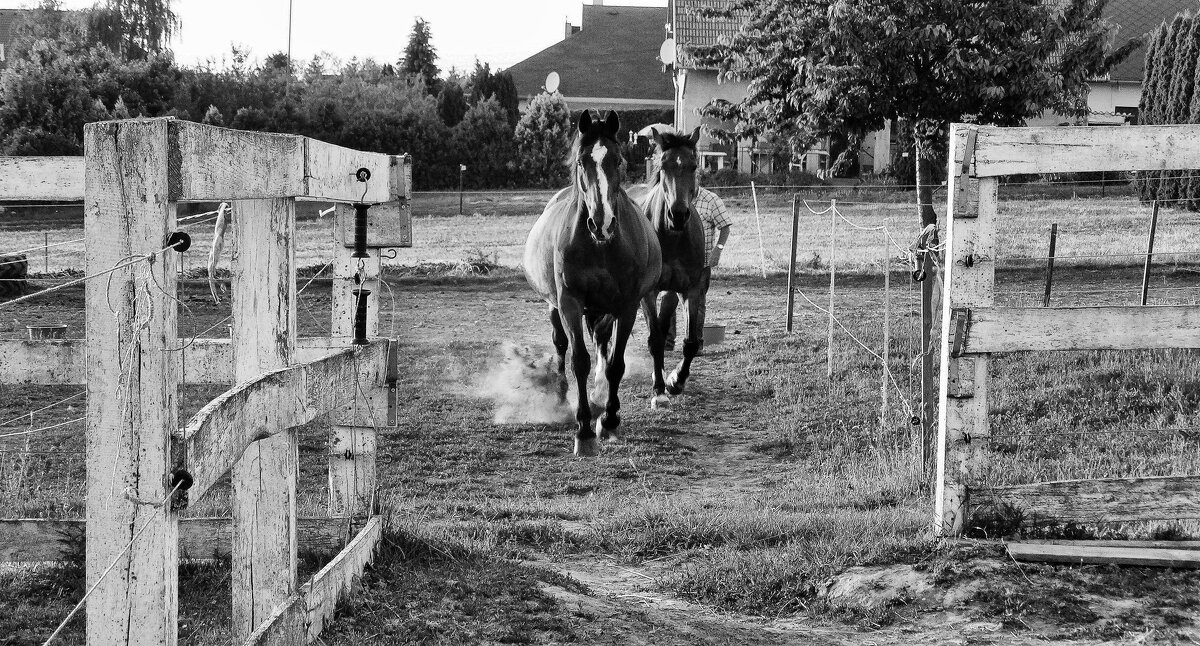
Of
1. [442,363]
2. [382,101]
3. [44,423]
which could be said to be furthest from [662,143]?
[382,101]

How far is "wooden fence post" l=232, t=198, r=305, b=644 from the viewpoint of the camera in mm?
3301

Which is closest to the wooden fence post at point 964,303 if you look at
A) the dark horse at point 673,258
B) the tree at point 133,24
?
the dark horse at point 673,258

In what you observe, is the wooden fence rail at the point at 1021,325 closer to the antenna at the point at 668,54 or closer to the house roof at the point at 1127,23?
the antenna at the point at 668,54

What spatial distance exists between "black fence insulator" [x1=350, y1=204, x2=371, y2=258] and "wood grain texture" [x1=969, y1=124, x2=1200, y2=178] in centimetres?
248

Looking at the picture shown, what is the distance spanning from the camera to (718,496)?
7203mm

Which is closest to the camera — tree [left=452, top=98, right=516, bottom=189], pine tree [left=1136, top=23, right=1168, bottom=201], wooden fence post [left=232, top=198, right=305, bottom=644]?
wooden fence post [left=232, top=198, right=305, bottom=644]

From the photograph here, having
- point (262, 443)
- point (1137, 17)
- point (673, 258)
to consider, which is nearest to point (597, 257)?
point (673, 258)

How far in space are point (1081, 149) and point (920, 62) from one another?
10.3 m

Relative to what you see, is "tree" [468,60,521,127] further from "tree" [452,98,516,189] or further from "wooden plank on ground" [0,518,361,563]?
"wooden plank on ground" [0,518,361,563]

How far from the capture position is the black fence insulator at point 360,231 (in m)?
4.63

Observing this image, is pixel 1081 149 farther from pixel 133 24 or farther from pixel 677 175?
pixel 133 24

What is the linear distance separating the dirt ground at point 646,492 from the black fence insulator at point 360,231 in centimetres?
73

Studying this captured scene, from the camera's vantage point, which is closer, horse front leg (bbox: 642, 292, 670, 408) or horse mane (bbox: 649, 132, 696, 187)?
horse mane (bbox: 649, 132, 696, 187)

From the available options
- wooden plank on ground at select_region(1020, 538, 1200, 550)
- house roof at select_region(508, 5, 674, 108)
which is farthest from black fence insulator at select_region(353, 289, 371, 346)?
house roof at select_region(508, 5, 674, 108)
